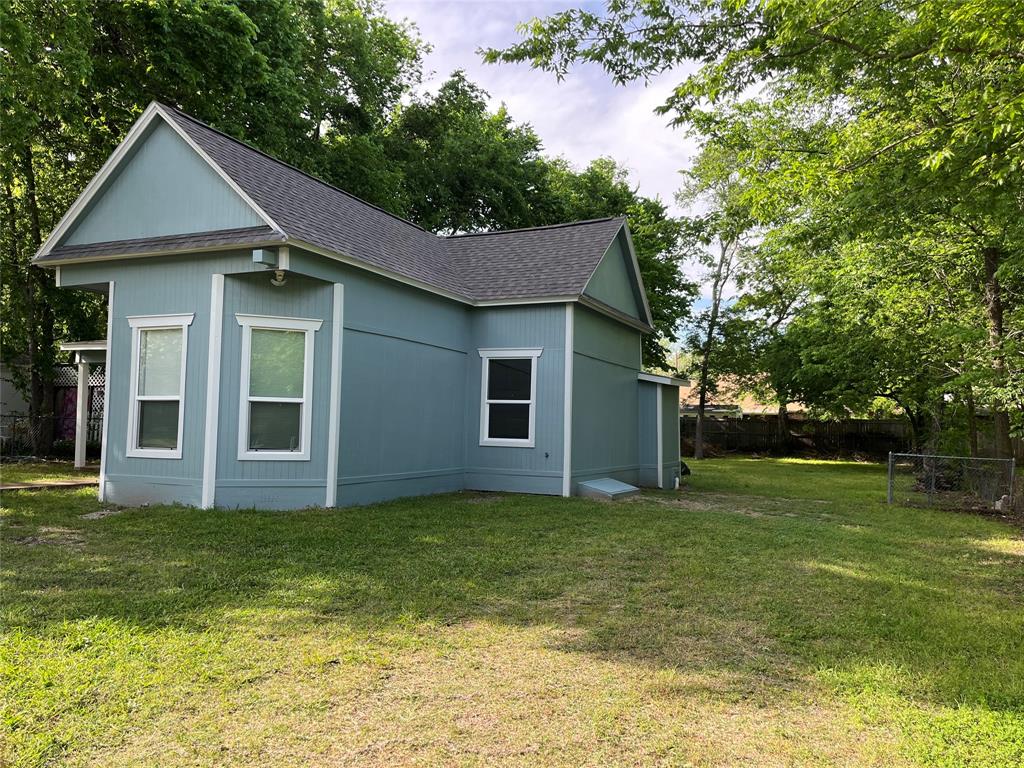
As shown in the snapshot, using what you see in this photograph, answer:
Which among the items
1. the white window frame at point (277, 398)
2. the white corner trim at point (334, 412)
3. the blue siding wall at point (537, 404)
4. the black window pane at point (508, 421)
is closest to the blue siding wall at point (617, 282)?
the blue siding wall at point (537, 404)

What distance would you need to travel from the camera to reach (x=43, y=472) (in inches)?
503

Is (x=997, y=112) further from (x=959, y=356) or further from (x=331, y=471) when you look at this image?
(x=959, y=356)

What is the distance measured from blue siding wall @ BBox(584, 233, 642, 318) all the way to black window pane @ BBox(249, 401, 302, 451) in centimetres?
587

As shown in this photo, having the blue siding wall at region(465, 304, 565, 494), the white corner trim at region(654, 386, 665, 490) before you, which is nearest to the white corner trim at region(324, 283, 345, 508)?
the blue siding wall at region(465, 304, 565, 494)

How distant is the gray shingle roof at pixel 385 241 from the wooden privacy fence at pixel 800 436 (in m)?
18.2

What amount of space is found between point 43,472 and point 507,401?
28.9 feet

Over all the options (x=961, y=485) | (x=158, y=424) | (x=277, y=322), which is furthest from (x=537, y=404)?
(x=961, y=485)

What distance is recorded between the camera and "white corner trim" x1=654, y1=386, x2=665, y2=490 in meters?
14.8

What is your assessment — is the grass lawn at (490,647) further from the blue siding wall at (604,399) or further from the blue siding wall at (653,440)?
the blue siding wall at (653,440)

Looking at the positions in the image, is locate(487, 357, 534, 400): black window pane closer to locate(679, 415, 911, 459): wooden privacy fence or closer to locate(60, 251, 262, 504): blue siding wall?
locate(60, 251, 262, 504): blue siding wall

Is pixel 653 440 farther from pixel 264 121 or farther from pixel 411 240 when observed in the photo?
pixel 264 121

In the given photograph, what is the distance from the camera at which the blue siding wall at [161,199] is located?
29.9ft

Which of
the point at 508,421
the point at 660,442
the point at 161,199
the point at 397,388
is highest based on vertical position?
the point at 161,199

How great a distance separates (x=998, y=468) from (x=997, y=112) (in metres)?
9.02
